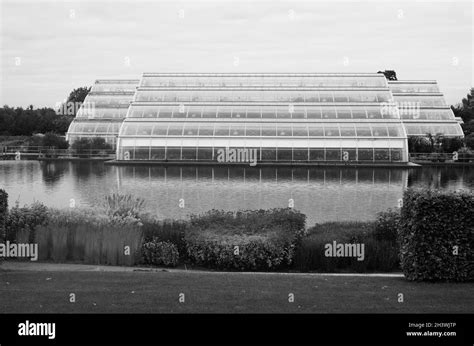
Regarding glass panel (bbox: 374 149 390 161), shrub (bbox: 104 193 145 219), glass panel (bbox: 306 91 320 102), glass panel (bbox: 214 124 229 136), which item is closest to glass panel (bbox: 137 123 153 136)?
glass panel (bbox: 214 124 229 136)

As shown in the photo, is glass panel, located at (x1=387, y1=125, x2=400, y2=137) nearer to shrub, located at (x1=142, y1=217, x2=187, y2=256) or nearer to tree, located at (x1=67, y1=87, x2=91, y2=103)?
shrub, located at (x1=142, y1=217, x2=187, y2=256)

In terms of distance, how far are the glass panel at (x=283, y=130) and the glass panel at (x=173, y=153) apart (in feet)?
29.8

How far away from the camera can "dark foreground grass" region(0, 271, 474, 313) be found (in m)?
9.37

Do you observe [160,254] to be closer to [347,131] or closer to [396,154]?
[396,154]

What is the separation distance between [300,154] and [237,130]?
626 centimetres

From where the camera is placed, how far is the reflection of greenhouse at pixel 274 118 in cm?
5772

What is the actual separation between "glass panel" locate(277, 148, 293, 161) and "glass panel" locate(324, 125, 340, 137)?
3.69m

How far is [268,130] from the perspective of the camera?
59.2m

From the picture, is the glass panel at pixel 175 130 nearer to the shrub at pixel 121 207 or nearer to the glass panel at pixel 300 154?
the glass panel at pixel 300 154

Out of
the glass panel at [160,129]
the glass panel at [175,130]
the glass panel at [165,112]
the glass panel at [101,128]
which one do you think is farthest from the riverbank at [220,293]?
the glass panel at [101,128]

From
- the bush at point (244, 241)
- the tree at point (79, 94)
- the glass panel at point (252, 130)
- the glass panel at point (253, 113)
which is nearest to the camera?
the bush at point (244, 241)

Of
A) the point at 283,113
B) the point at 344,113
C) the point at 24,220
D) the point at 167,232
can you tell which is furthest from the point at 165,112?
the point at 167,232

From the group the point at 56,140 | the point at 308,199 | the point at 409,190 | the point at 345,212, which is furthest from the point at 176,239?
the point at 56,140

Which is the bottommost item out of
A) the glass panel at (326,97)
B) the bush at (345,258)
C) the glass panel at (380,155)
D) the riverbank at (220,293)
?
the bush at (345,258)
